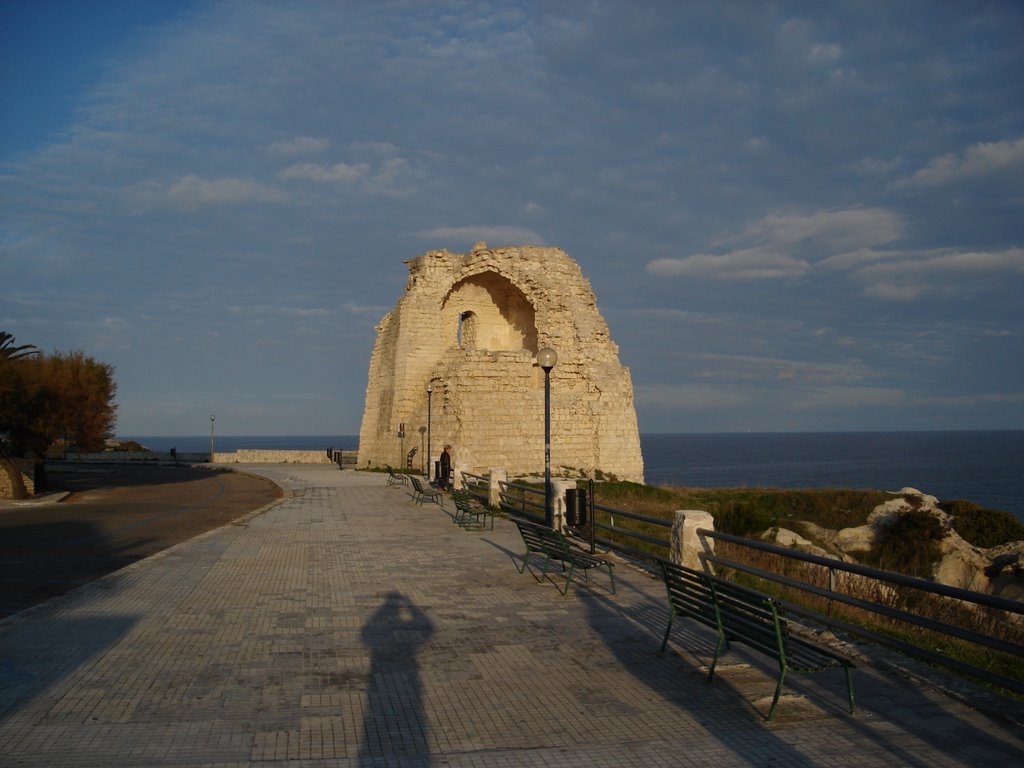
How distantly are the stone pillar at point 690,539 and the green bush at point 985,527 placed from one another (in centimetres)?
2070

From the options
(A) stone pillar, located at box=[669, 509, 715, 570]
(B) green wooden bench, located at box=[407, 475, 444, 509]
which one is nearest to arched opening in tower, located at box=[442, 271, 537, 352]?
(B) green wooden bench, located at box=[407, 475, 444, 509]

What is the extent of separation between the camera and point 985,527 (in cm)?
2639

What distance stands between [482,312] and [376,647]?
31.6 metres

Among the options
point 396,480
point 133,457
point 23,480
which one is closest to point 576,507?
point 396,480

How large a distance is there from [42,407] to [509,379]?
16743mm

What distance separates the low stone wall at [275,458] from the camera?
156 ft

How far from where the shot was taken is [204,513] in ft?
65.7

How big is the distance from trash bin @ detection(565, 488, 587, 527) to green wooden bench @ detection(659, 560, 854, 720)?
5.35 metres

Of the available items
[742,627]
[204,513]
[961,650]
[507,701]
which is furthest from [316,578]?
[204,513]

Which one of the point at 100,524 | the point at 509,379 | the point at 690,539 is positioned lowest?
the point at 100,524

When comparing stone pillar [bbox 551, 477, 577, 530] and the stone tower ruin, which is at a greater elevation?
the stone tower ruin

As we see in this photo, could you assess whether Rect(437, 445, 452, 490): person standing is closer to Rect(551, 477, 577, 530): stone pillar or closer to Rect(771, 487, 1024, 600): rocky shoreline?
Rect(771, 487, 1024, 600): rocky shoreline

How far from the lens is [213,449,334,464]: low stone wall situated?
156 ft

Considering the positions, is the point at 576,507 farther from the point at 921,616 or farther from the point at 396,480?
the point at 396,480
